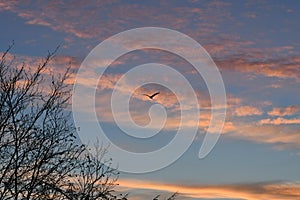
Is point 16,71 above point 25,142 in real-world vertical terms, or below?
above

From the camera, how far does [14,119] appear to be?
Result: 24203mm

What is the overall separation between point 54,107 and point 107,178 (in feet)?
24.6

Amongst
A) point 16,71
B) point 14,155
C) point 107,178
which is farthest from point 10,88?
point 107,178

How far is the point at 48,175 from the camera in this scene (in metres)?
24.3

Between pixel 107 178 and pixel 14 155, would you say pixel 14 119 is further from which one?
pixel 107 178

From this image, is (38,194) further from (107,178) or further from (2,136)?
(107,178)

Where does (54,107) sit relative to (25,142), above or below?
above

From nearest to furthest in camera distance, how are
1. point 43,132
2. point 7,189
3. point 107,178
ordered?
point 7,189 < point 43,132 < point 107,178

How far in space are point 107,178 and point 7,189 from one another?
9.31 m

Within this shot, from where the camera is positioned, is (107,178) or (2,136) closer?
(2,136)

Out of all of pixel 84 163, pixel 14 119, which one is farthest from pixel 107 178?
pixel 14 119

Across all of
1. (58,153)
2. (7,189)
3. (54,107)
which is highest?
(54,107)

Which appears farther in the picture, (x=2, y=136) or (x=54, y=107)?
(x=54, y=107)

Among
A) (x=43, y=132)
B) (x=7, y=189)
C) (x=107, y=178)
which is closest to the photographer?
(x=7, y=189)
